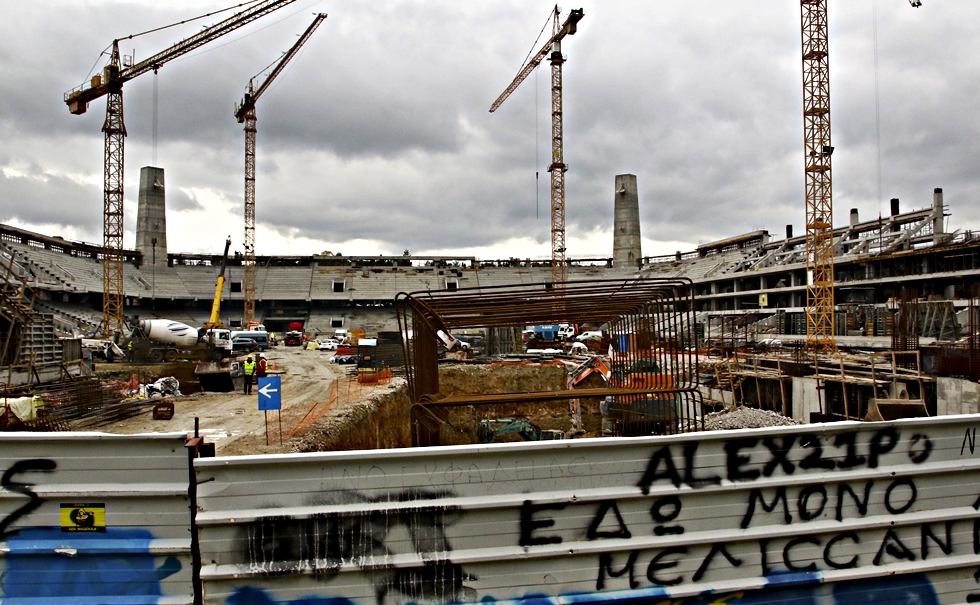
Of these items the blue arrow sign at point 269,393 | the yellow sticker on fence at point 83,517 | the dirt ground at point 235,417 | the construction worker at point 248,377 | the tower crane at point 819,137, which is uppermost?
the tower crane at point 819,137

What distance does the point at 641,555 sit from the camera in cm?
326

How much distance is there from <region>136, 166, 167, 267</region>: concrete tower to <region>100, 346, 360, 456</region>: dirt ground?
186 feet

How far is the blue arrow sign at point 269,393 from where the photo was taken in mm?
10508

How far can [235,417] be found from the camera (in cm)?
1477

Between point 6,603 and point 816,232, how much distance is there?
44.2 metres

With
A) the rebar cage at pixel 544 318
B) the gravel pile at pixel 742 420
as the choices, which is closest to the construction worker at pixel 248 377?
the rebar cage at pixel 544 318

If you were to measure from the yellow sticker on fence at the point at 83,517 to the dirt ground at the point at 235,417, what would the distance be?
537 cm

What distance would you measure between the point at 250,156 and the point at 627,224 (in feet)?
169

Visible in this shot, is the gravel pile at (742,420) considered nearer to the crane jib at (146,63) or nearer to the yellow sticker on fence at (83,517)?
the yellow sticker on fence at (83,517)

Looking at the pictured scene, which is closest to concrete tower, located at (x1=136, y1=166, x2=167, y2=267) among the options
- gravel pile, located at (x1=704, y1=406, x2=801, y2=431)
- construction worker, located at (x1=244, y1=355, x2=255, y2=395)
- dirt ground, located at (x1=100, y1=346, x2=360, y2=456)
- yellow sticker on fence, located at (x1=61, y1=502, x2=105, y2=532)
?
dirt ground, located at (x1=100, y1=346, x2=360, y2=456)

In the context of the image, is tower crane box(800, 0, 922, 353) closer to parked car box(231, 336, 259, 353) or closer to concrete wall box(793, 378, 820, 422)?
concrete wall box(793, 378, 820, 422)

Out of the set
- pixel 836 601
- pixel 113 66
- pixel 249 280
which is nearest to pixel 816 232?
pixel 836 601

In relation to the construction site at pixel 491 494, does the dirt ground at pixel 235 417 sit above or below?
below

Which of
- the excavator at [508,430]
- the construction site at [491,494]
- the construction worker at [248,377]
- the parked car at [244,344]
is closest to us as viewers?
the construction site at [491,494]
